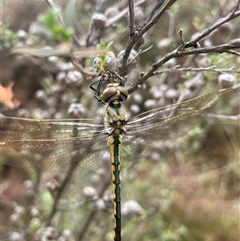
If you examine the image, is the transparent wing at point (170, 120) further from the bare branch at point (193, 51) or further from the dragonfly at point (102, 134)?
the bare branch at point (193, 51)

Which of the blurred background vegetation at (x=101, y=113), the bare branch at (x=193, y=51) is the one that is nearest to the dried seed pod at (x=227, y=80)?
the blurred background vegetation at (x=101, y=113)

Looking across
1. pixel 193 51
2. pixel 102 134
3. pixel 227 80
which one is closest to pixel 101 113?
pixel 102 134

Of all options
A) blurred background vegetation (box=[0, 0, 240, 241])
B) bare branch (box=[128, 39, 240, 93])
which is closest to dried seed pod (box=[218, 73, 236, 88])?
blurred background vegetation (box=[0, 0, 240, 241])

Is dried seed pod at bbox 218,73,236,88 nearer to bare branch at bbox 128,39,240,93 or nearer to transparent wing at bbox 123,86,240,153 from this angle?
transparent wing at bbox 123,86,240,153

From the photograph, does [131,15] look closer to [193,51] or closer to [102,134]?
[193,51]

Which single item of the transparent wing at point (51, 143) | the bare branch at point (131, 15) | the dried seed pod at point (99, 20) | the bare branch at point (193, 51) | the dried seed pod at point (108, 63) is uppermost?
the dried seed pod at point (99, 20)

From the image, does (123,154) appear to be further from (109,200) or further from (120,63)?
(120,63)

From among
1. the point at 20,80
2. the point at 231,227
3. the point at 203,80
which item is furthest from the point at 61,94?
the point at 231,227
